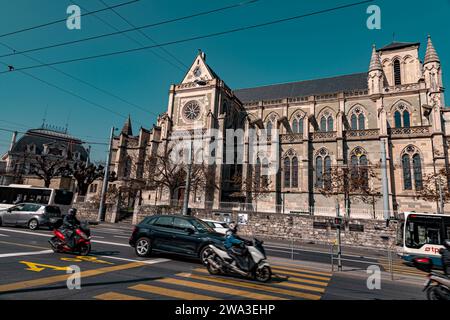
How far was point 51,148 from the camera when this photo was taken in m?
64.1

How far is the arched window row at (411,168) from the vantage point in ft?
83.0

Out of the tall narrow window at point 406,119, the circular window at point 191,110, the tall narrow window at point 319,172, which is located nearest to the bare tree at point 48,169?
the circular window at point 191,110

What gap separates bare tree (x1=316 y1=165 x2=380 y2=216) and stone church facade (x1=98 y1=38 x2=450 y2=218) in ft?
2.72

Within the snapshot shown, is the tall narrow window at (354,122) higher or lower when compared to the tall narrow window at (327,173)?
higher

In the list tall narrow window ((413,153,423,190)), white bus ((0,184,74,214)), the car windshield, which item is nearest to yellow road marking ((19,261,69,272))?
A: the car windshield

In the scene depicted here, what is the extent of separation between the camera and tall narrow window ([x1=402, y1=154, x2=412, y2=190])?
2555 cm

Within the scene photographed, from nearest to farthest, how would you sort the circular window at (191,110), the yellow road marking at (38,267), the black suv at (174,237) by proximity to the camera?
the yellow road marking at (38,267) < the black suv at (174,237) < the circular window at (191,110)

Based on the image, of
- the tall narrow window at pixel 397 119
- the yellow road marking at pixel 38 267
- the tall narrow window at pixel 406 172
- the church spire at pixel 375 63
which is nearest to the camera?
the yellow road marking at pixel 38 267

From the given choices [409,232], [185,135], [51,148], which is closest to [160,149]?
[185,135]

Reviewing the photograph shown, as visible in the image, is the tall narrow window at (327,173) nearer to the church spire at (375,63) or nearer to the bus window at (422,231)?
the bus window at (422,231)

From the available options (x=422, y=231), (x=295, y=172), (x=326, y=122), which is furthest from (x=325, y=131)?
(x=422, y=231)

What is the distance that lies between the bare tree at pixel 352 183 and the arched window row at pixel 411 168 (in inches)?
122

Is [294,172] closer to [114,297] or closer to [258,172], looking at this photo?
[258,172]
